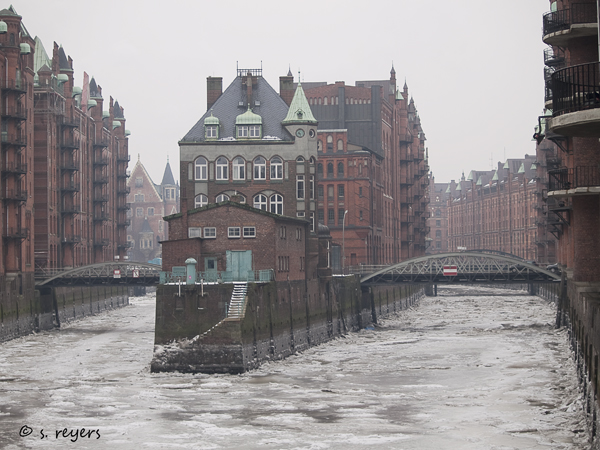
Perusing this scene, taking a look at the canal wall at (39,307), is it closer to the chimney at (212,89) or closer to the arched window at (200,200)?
the arched window at (200,200)

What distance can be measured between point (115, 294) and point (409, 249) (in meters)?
44.4

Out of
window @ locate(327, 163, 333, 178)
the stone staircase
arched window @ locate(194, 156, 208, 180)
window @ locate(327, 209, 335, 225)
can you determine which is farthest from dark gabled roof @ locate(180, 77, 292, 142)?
window @ locate(327, 209, 335, 225)

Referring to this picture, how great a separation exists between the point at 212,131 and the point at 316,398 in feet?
125

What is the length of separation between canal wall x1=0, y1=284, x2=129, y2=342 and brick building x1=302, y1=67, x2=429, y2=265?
27990mm

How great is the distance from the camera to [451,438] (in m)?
39.9

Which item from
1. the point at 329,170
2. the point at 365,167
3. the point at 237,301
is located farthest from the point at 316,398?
the point at 329,170

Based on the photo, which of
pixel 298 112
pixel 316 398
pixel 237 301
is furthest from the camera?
pixel 298 112

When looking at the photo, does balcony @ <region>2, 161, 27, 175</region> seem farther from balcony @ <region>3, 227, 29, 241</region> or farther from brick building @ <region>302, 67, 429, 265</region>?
brick building @ <region>302, 67, 429, 265</region>

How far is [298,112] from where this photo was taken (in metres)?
83.0

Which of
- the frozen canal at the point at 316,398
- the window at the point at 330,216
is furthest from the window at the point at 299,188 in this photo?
the window at the point at 330,216

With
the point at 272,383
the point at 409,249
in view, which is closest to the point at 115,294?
the point at 409,249

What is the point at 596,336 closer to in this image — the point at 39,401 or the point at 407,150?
the point at 39,401

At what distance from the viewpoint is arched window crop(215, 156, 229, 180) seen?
83125 millimetres

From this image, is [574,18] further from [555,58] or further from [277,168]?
[277,168]
